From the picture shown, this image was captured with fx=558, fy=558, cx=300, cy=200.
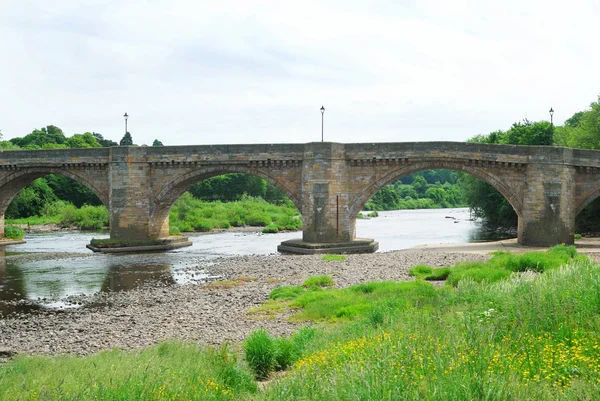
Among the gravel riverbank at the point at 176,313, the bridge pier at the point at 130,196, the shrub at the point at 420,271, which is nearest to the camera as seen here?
the gravel riverbank at the point at 176,313

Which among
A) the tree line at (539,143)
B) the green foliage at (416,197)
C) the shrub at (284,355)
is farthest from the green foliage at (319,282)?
the green foliage at (416,197)

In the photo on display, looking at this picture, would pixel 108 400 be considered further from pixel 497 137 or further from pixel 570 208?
pixel 497 137

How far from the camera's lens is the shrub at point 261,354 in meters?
8.59

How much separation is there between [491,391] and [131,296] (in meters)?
15.3

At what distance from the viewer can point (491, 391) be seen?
4.58m

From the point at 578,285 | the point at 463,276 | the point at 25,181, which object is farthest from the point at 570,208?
the point at 25,181

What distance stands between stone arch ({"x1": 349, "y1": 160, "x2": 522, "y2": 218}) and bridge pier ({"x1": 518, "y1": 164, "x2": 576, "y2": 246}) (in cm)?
100

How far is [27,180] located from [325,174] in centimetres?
2100

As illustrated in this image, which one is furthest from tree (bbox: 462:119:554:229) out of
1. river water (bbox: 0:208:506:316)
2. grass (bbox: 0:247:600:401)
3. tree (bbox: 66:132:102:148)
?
tree (bbox: 66:132:102:148)

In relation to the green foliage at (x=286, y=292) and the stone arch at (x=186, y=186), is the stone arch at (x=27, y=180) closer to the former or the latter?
the stone arch at (x=186, y=186)

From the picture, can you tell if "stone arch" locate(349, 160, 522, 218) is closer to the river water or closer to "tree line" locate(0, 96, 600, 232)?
the river water

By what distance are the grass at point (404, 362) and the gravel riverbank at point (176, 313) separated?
2.31 metres

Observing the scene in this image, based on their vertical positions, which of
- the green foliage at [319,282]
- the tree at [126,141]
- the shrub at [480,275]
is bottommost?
the green foliage at [319,282]

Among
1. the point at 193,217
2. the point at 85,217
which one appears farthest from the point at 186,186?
the point at 85,217
